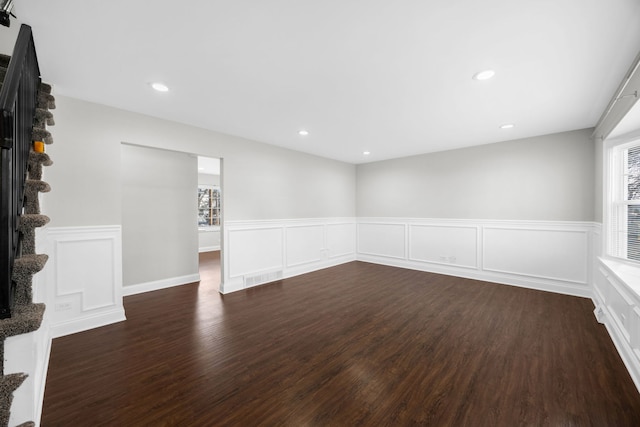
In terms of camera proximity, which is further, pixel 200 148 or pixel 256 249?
pixel 256 249

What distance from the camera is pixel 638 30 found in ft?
5.59

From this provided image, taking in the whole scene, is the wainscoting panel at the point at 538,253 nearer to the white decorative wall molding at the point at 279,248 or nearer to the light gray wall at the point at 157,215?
the white decorative wall molding at the point at 279,248

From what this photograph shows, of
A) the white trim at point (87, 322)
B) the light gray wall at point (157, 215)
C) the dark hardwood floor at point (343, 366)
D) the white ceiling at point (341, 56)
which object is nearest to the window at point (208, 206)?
the light gray wall at point (157, 215)

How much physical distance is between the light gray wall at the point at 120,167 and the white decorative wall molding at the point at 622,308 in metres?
4.38

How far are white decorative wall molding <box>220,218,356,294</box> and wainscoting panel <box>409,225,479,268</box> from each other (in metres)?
1.66

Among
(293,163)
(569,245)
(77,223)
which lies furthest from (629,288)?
(77,223)

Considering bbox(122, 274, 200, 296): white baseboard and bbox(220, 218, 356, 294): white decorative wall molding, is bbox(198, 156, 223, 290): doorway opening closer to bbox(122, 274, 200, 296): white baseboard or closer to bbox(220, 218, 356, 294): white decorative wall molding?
bbox(122, 274, 200, 296): white baseboard

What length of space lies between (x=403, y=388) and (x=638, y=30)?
291 centimetres

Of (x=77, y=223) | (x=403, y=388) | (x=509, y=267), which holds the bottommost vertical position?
(x=403, y=388)

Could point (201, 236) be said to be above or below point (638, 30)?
below

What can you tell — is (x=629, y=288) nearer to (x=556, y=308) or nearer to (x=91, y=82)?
(x=556, y=308)

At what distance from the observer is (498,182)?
460cm

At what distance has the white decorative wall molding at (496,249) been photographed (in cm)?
392

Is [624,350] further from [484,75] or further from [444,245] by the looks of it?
[444,245]
